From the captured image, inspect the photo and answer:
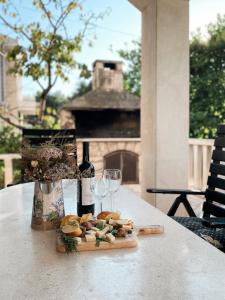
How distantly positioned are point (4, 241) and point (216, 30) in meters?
8.76

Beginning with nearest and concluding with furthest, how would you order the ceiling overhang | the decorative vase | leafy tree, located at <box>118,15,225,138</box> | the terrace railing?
the decorative vase → the ceiling overhang → the terrace railing → leafy tree, located at <box>118,15,225,138</box>

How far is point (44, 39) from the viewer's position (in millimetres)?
4586

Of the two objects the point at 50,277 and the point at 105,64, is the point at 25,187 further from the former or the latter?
the point at 105,64

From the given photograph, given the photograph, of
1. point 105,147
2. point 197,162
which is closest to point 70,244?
point 197,162

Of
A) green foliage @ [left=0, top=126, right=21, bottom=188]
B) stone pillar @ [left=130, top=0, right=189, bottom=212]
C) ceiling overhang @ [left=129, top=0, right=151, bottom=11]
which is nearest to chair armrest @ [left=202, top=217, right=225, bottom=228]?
stone pillar @ [left=130, top=0, right=189, bottom=212]

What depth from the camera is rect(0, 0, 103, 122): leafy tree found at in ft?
14.8

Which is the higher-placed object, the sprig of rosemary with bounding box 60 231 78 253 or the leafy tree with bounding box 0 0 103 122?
the leafy tree with bounding box 0 0 103 122

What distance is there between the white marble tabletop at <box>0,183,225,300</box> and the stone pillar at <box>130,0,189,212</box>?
1805 millimetres

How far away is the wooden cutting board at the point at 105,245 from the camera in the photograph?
1019 mm

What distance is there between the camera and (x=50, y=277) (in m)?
0.85

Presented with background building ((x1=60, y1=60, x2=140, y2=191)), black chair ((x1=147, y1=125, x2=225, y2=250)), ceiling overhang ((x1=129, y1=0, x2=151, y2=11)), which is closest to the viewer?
black chair ((x1=147, y1=125, x2=225, y2=250))

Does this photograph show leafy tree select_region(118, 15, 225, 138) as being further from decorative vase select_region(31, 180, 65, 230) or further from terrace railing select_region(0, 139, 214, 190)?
decorative vase select_region(31, 180, 65, 230)

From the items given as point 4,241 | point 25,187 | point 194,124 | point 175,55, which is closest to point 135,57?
point 194,124

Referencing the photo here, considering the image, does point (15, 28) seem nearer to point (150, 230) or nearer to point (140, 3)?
point (140, 3)
